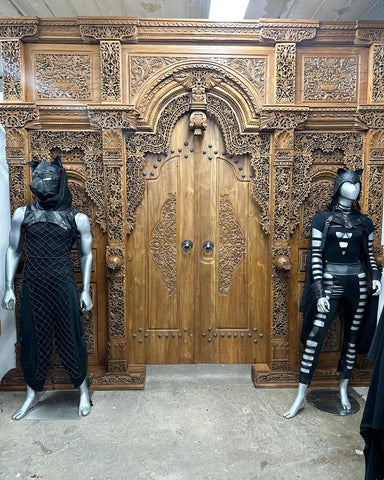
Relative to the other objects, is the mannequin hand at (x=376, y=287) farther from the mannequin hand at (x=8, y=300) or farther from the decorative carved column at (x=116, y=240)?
the mannequin hand at (x=8, y=300)

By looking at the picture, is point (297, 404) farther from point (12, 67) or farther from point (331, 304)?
point (12, 67)

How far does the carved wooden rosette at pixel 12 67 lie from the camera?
241cm

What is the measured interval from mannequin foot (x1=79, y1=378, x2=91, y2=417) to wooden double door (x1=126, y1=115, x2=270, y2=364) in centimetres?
44

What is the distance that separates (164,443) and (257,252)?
1477mm

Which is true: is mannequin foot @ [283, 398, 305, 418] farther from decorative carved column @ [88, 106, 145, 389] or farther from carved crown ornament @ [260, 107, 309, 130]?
carved crown ornament @ [260, 107, 309, 130]

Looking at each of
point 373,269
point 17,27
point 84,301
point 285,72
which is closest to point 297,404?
point 373,269

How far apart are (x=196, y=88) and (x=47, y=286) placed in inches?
68.8

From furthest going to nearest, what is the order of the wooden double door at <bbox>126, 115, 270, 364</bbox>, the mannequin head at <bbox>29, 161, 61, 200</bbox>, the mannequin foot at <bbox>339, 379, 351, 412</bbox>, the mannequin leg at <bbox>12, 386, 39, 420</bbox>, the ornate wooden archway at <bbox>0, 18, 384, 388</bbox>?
the wooden double door at <bbox>126, 115, 270, 364</bbox>
the ornate wooden archway at <bbox>0, 18, 384, 388</bbox>
the mannequin foot at <bbox>339, 379, 351, 412</bbox>
the mannequin leg at <bbox>12, 386, 39, 420</bbox>
the mannequin head at <bbox>29, 161, 61, 200</bbox>

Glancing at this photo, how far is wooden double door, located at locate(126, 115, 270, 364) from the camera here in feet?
8.77

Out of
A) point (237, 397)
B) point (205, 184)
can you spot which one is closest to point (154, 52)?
point (205, 184)

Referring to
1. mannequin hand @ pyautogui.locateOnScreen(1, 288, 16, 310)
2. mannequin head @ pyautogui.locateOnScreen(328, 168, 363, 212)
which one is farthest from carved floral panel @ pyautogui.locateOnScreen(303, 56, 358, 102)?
mannequin hand @ pyautogui.locateOnScreen(1, 288, 16, 310)

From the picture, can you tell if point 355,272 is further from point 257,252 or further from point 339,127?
point 339,127

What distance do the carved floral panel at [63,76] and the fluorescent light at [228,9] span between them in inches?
40.9

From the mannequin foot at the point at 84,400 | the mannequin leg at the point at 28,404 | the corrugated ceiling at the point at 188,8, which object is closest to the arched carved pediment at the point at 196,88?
the corrugated ceiling at the point at 188,8
